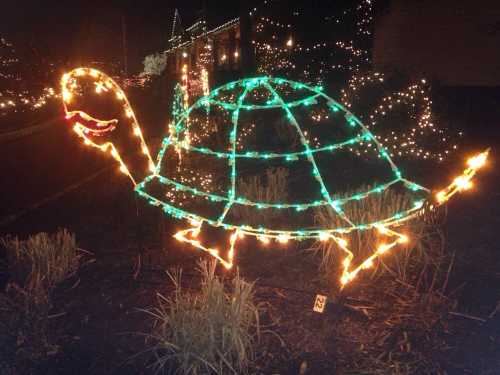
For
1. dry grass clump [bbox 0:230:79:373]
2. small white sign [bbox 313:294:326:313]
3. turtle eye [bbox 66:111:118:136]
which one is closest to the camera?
dry grass clump [bbox 0:230:79:373]

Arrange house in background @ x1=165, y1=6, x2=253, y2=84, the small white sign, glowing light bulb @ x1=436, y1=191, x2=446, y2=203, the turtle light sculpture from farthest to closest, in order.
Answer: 1. house in background @ x1=165, y1=6, x2=253, y2=84
2. the turtle light sculpture
3. glowing light bulb @ x1=436, y1=191, x2=446, y2=203
4. the small white sign

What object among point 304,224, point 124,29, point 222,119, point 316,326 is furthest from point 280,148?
point 124,29

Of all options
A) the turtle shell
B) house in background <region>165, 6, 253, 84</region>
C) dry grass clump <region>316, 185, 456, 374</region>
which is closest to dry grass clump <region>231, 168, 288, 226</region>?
the turtle shell

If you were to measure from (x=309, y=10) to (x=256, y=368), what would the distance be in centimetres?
1069

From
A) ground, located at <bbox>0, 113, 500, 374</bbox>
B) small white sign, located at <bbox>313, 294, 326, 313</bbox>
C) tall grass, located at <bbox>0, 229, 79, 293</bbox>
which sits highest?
tall grass, located at <bbox>0, 229, 79, 293</bbox>

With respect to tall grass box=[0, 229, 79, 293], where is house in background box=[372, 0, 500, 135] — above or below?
above

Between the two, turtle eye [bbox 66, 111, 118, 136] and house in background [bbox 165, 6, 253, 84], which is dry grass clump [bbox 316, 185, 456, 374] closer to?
turtle eye [bbox 66, 111, 118, 136]

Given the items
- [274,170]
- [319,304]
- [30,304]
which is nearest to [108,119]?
[274,170]

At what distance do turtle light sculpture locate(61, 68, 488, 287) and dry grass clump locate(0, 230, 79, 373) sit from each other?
3.44ft

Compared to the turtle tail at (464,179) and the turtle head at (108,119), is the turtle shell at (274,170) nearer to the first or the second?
the turtle tail at (464,179)

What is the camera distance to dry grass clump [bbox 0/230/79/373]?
10.8 ft

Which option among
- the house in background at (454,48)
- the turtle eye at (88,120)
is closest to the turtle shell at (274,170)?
the turtle eye at (88,120)

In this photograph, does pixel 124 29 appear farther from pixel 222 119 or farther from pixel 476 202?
pixel 476 202

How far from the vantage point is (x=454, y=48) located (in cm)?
1308
